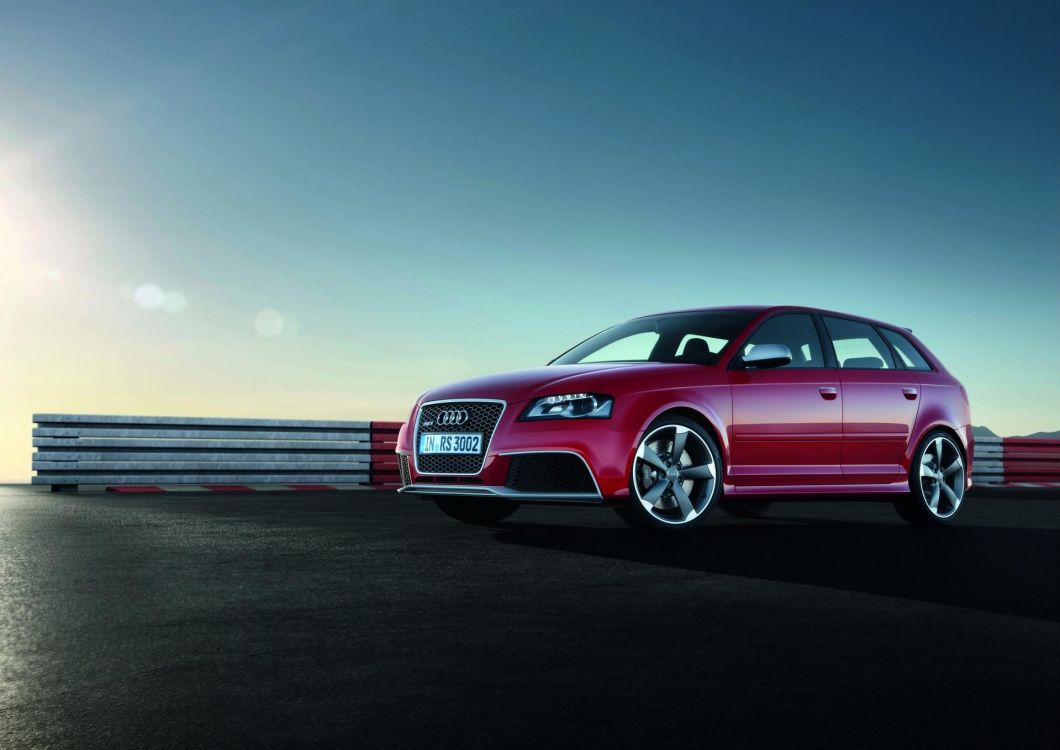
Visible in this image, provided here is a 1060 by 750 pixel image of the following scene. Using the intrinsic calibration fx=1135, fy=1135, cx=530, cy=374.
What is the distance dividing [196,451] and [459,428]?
27.4 feet

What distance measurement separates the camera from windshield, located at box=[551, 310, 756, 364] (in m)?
8.59

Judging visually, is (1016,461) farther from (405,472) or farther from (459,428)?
(459,428)

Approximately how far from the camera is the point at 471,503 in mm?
8570

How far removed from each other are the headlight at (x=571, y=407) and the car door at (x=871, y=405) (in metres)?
2.41

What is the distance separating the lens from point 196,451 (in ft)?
49.5

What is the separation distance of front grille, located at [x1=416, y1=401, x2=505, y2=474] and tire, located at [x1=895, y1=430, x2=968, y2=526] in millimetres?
3774

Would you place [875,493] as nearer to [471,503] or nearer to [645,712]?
[471,503]

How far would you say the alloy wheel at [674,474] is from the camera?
7551 mm

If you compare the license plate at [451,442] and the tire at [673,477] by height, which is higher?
the license plate at [451,442]

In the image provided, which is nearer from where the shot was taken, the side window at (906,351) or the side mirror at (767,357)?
the side mirror at (767,357)

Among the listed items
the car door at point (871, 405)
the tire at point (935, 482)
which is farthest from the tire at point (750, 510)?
the car door at point (871, 405)

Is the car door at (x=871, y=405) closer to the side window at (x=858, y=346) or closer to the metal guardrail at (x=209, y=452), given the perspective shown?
the side window at (x=858, y=346)

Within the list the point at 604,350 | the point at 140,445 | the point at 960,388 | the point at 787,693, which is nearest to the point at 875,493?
the point at 960,388

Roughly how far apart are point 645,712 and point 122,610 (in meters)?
2.54
